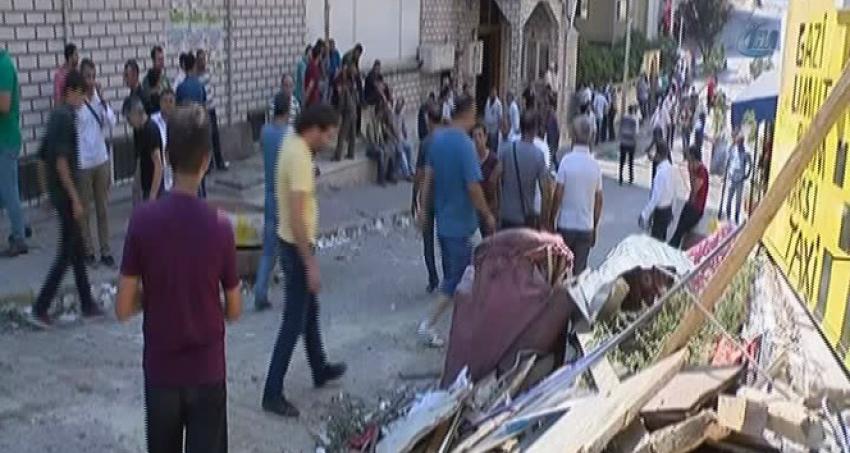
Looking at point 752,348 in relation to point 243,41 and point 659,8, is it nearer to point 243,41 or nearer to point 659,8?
point 243,41

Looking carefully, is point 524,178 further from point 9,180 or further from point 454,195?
point 9,180

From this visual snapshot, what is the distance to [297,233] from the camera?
557 centimetres

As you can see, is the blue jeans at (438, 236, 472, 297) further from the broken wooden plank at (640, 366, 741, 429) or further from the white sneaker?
the broken wooden plank at (640, 366, 741, 429)

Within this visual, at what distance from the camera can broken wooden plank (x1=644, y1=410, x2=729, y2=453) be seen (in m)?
4.03

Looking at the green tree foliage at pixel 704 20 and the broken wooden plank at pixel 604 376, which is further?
the green tree foliage at pixel 704 20

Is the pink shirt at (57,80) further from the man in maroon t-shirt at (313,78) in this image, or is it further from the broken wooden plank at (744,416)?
the broken wooden plank at (744,416)

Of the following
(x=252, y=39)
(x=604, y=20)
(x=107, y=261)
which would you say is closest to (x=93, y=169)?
(x=107, y=261)

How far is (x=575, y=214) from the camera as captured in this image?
7.79 m

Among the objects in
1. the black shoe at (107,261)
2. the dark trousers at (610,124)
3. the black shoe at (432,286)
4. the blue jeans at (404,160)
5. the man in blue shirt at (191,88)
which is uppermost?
the man in blue shirt at (191,88)

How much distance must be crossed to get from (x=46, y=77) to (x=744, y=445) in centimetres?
893

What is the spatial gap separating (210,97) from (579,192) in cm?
705

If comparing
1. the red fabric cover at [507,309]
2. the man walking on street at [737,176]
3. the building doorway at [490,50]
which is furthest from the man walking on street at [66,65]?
the building doorway at [490,50]

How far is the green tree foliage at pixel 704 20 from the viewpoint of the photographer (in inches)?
1747

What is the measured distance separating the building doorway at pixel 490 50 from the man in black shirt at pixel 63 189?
17.3 meters
